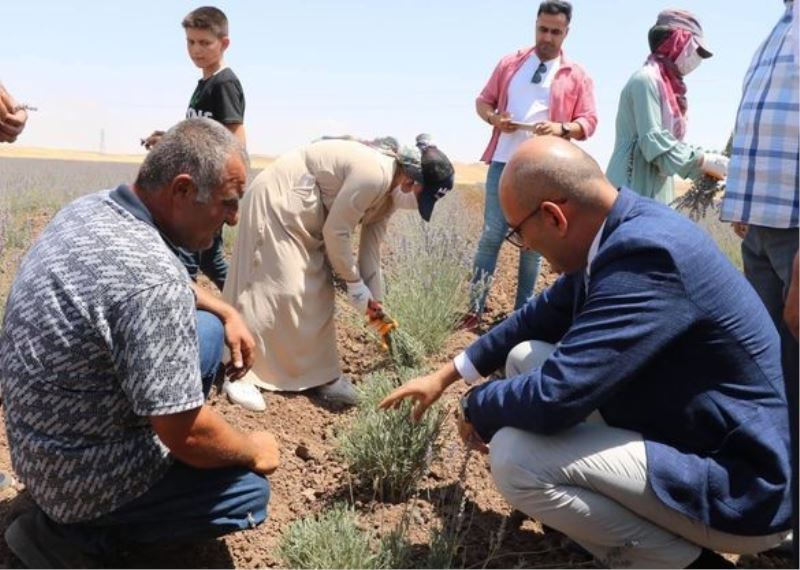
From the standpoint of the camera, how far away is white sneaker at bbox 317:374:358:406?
4031 mm

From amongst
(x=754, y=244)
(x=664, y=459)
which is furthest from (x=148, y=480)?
(x=754, y=244)

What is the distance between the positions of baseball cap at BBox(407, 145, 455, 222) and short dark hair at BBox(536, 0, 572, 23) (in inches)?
60.3

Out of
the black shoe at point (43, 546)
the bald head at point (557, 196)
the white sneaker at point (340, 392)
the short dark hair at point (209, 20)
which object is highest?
the short dark hair at point (209, 20)

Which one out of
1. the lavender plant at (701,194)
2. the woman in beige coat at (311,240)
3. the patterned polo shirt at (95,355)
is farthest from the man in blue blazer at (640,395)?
the lavender plant at (701,194)

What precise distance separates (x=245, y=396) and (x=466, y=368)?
1.33m

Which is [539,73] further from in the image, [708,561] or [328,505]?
[708,561]

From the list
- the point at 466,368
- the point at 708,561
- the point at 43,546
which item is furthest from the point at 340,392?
the point at 708,561

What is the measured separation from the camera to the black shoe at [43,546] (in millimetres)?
2236

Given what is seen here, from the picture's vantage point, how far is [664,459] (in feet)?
7.25

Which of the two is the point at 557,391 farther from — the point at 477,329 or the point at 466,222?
the point at 466,222

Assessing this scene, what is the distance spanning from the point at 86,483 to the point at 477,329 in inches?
147

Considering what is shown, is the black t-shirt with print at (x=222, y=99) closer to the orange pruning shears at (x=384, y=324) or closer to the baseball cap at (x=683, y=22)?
the orange pruning shears at (x=384, y=324)

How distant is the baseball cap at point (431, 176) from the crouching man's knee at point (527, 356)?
1092 millimetres

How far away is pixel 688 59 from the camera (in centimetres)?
433
